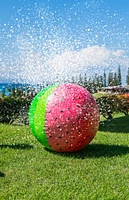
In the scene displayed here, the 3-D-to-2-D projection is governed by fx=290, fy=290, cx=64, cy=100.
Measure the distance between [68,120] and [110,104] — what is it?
8.86 m

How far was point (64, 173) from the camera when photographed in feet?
17.0

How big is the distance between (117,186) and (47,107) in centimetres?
227

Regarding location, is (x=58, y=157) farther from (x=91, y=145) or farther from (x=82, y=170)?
(x=91, y=145)

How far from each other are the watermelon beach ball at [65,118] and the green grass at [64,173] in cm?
35

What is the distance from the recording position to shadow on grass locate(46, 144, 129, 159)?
6.29 meters

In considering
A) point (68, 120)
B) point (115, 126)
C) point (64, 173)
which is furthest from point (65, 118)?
point (115, 126)

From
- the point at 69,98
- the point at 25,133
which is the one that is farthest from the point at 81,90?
the point at 25,133

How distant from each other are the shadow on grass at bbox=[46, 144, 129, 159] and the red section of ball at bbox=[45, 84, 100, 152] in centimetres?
18

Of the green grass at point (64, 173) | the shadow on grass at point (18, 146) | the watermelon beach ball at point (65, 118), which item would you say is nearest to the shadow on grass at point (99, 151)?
the green grass at point (64, 173)

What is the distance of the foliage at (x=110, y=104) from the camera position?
1394cm

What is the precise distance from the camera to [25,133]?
9.12 metres

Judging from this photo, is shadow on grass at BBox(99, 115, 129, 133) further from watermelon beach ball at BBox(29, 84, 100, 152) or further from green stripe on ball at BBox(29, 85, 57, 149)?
green stripe on ball at BBox(29, 85, 57, 149)

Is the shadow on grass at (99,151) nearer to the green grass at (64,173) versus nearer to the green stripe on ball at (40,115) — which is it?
the green grass at (64,173)

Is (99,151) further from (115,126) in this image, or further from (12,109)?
(12,109)
